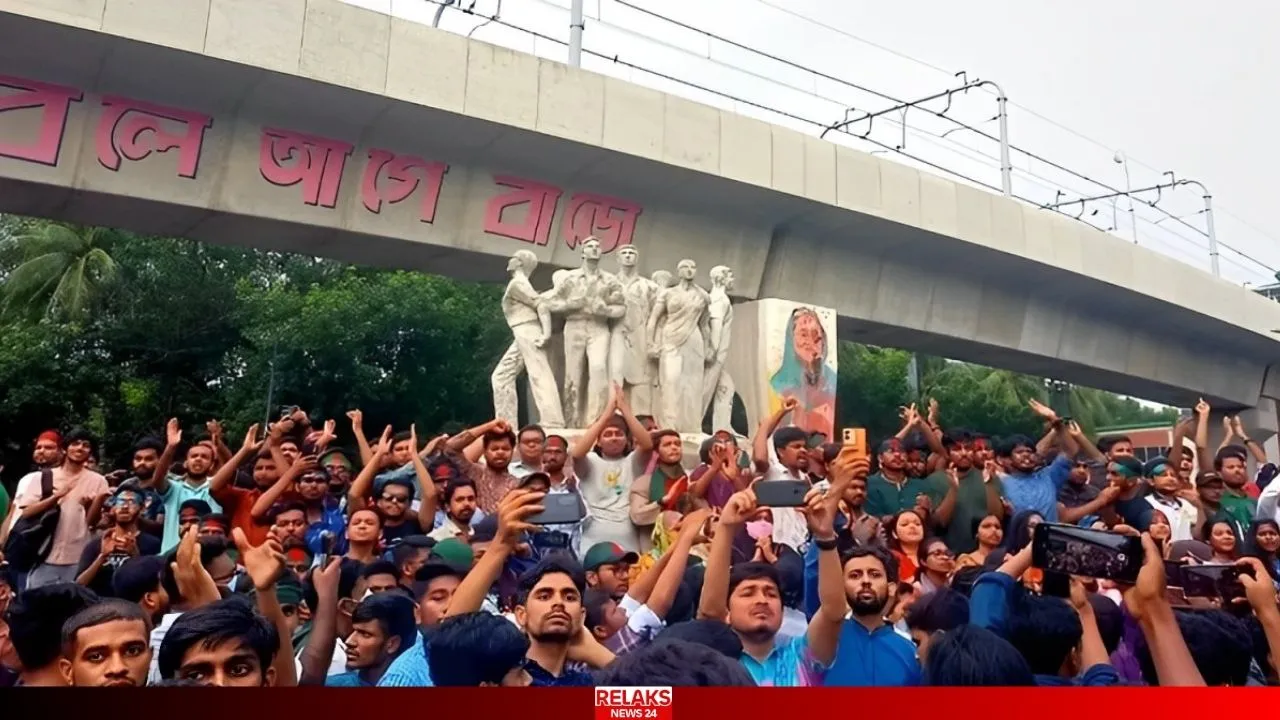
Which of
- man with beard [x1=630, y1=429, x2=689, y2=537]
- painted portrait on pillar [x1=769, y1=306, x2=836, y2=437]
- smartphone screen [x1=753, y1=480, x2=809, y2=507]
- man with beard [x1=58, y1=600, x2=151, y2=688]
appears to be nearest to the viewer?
man with beard [x1=58, y1=600, x2=151, y2=688]

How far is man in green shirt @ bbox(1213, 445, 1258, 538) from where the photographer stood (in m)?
4.78

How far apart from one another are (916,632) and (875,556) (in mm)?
347

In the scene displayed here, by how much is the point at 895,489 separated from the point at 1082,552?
7.47 feet

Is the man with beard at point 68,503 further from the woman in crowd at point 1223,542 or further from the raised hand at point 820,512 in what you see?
the woman in crowd at point 1223,542

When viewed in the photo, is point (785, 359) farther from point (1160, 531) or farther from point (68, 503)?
point (68, 503)

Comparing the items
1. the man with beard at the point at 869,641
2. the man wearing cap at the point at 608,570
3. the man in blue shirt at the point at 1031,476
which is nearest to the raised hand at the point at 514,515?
the man wearing cap at the point at 608,570

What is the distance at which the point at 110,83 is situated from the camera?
7.23 metres

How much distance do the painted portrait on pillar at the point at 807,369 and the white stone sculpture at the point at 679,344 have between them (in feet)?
3.95

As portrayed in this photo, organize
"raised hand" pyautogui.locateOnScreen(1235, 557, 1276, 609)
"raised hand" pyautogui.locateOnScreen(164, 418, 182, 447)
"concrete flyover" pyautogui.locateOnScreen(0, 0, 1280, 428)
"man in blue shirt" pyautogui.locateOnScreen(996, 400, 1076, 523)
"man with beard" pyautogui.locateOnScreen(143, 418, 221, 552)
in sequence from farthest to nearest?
1. "concrete flyover" pyautogui.locateOnScreen(0, 0, 1280, 428)
2. "man in blue shirt" pyautogui.locateOnScreen(996, 400, 1076, 523)
3. "raised hand" pyautogui.locateOnScreen(164, 418, 182, 447)
4. "man with beard" pyautogui.locateOnScreen(143, 418, 221, 552)
5. "raised hand" pyautogui.locateOnScreen(1235, 557, 1276, 609)

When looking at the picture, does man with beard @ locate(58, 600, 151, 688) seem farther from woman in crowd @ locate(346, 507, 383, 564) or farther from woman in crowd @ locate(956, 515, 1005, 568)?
woman in crowd @ locate(956, 515, 1005, 568)

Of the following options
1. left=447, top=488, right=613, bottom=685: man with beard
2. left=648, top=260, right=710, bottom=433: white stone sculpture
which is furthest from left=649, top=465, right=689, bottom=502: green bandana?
left=648, top=260, right=710, bottom=433: white stone sculpture

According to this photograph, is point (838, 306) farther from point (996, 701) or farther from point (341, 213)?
point (996, 701)

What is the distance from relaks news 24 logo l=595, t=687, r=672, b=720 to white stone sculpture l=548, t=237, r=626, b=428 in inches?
207

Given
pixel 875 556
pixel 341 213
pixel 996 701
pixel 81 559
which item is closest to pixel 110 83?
pixel 341 213
